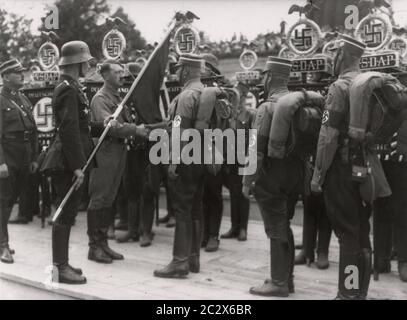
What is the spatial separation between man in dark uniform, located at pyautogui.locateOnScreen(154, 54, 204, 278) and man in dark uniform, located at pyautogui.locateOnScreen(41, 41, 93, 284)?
0.88m

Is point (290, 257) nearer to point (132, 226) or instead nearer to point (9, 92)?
point (132, 226)

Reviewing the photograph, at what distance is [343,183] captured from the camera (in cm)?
435

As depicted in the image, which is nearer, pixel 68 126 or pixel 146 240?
pixel 68 126

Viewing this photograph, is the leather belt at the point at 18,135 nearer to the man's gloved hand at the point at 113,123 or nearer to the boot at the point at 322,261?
the man's gloved hand at the point at 113,123

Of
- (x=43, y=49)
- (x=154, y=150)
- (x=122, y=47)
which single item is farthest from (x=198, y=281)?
(x=43, y=49)

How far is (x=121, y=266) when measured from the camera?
5.88 m

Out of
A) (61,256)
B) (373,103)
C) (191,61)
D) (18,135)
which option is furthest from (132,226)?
(373,103)

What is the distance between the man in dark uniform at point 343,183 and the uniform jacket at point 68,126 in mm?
2184

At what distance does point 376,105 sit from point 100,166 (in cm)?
303

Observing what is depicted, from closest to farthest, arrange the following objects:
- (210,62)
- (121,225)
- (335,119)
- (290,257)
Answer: (335,119) < (290,257) < (210,62) < (121,225)

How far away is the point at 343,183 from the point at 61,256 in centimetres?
269

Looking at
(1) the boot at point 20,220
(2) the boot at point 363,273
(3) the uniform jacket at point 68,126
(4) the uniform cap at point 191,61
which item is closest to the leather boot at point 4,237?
(3) the uniform jacket at point 68,126

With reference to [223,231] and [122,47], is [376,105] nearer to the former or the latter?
[223,231]

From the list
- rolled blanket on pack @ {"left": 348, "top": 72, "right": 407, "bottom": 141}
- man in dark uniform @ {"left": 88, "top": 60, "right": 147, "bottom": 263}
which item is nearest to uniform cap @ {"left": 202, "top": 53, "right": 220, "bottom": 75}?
man in dark uniform @ {"left": 88, "top": 60, "right": 147, "bottom": 263}
